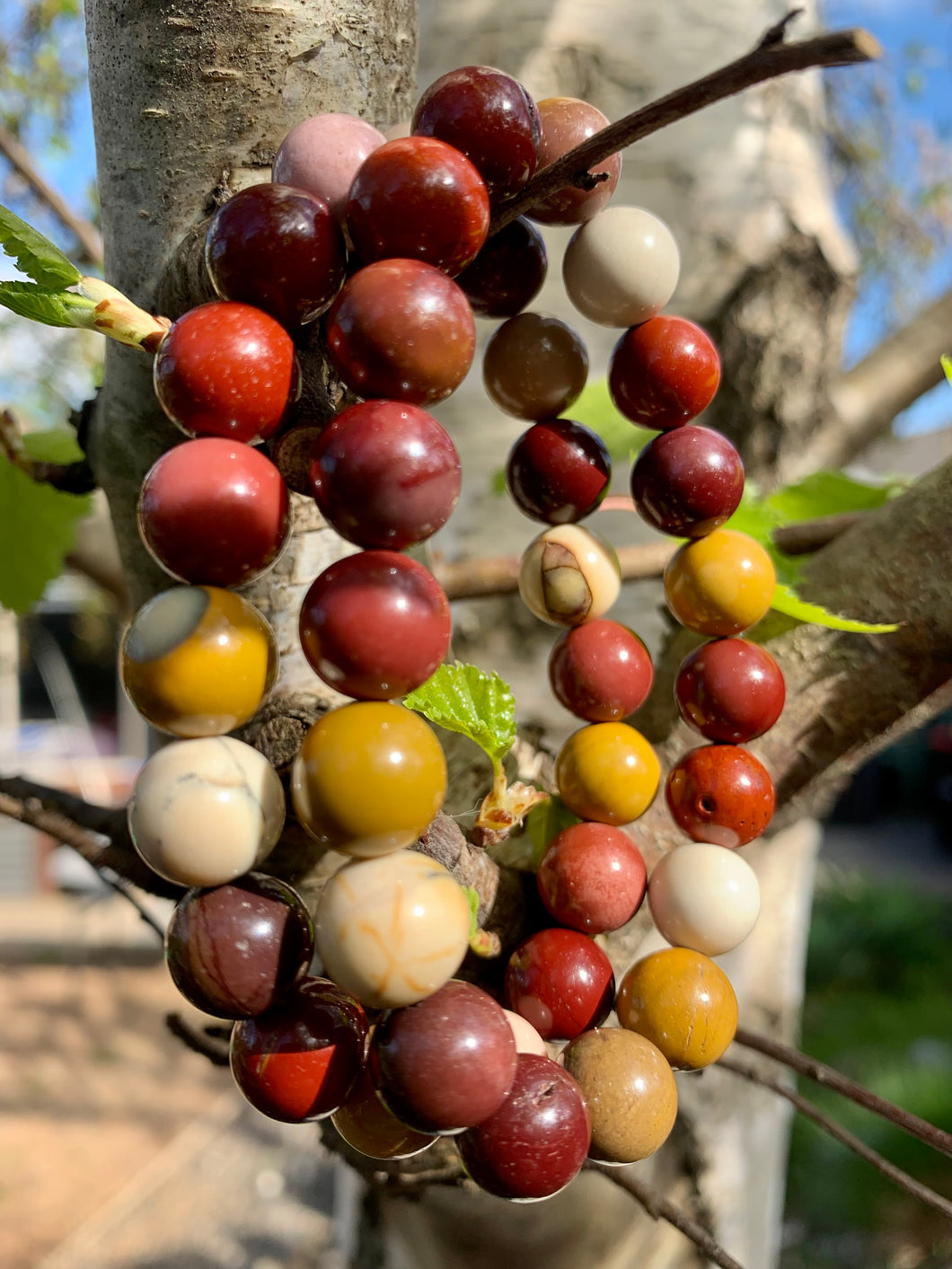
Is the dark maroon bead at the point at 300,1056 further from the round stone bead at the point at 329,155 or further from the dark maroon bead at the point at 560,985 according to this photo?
the round stone bead at the point at 329,155

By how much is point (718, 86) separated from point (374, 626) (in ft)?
0.48

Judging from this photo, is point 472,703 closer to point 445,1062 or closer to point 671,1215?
point 445,1062

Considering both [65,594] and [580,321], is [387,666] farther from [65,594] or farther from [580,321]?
[65,594]

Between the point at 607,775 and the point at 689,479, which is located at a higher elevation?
the point at 689,479

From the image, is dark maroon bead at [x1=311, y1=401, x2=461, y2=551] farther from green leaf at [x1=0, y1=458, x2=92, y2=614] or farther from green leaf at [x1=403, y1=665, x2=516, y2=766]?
green leaf at [x1=0, y1=458, x2=92, y2=614]

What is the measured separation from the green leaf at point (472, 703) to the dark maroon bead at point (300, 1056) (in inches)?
3.7

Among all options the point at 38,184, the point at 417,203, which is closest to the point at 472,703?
the point at 417,203

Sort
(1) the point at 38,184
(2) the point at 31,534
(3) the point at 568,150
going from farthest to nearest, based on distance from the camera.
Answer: (1) the point at 38,184
(2) the point at 31,534
(3) the point at 568,150

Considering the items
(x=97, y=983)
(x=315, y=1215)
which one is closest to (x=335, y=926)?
(x=315, y=1215)

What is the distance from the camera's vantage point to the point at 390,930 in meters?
0.25

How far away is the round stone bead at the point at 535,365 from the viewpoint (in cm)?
35

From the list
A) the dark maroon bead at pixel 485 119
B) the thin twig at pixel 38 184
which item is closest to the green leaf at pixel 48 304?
the dark maroon bead at pixel 485 119

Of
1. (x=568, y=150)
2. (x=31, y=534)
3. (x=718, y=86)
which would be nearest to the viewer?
(x=718, y=86)

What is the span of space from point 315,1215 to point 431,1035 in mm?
1532
